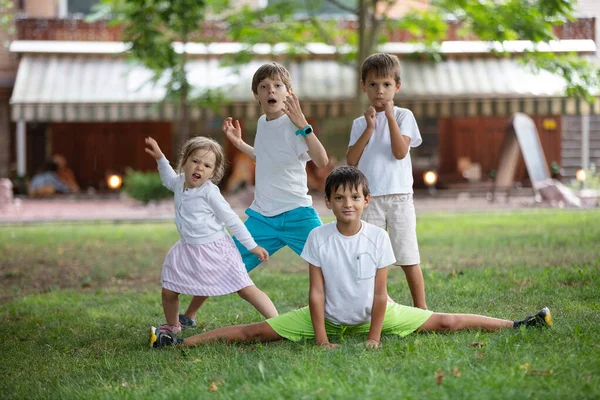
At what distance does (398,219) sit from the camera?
18.2 feet

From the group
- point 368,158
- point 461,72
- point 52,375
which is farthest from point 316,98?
point 52,375

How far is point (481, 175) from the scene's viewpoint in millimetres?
24109

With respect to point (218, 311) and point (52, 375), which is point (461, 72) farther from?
point (52, 375)

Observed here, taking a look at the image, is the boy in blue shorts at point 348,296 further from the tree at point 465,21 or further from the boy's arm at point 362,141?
the tree at point 465,21

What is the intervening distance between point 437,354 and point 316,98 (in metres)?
16.9

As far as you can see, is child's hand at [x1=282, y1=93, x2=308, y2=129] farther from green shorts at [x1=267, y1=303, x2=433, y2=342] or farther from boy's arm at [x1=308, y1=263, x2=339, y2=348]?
green shorts at [x1=267, y1=303, x2=433, y2=342]

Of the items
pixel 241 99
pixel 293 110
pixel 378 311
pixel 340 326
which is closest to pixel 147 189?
pixel 241 99

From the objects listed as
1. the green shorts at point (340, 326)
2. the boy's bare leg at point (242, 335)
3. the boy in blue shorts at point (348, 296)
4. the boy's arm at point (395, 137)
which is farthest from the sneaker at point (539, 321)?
the boy's bare leg at point (242, 335)

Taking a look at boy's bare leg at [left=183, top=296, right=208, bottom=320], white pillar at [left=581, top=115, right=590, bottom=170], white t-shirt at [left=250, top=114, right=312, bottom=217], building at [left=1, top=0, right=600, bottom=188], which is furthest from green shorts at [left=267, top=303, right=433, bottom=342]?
white pillar at [left=581, top=115, right=590, bottom=170]

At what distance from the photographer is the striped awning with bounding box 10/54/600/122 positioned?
67.4ft

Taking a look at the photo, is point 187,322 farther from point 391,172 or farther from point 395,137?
point 395,137

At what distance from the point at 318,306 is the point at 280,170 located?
3.71 feet

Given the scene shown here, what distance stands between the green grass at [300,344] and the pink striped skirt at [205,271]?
1.48ft

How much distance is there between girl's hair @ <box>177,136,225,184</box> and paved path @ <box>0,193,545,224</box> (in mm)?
10750
